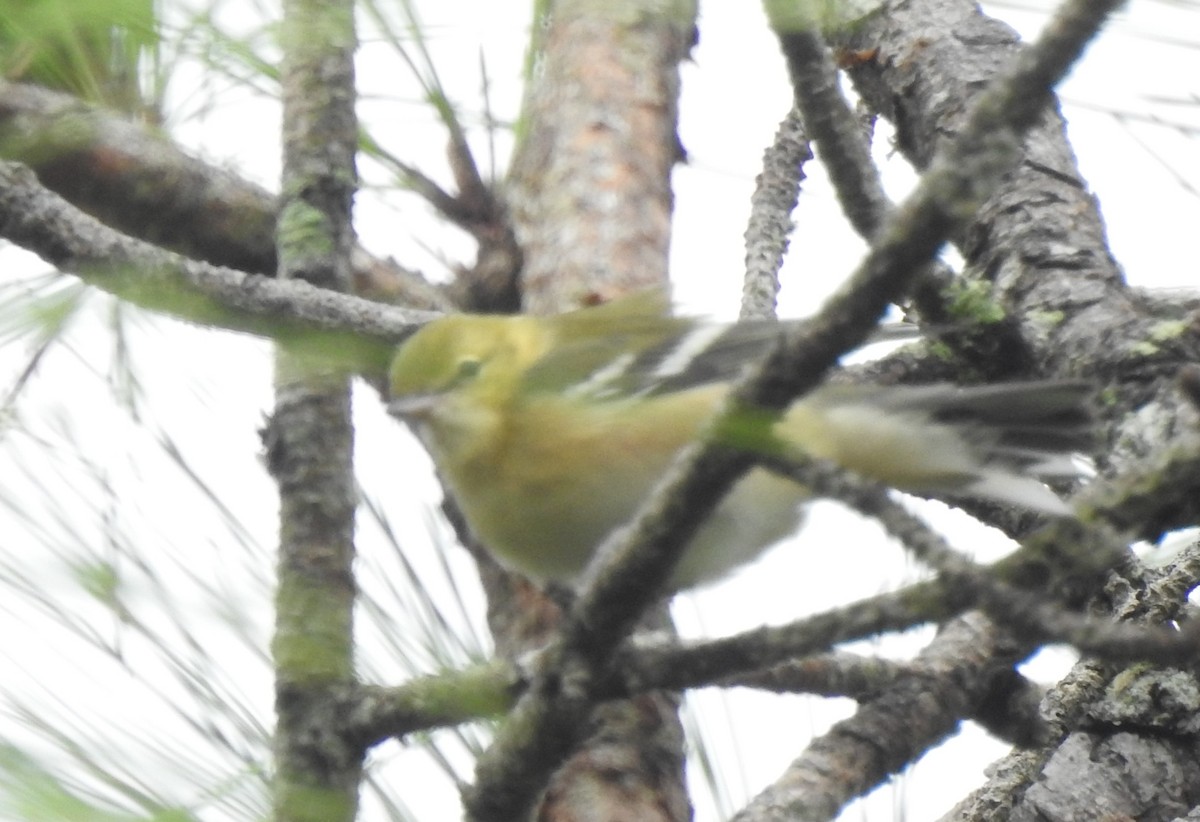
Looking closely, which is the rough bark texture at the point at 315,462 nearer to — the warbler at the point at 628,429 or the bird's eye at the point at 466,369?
the warbler at the point at 628,429

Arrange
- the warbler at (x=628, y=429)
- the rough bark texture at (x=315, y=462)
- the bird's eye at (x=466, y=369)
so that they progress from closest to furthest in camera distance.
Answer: the rough bark texture at (x=315, y=462) → the warbler at (x=628, y=429) → the bird's eye at (x=466, y=369)

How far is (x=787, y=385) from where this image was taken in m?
1.16

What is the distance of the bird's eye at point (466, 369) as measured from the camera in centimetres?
297

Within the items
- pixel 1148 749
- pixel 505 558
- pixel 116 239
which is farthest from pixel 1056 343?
pixel 116 239

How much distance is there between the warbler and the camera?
8.44 ft

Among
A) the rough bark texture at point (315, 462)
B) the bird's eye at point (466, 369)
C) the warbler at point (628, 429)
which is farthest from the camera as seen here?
the bird's eye at point (466, 369)

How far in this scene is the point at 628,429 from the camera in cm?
275

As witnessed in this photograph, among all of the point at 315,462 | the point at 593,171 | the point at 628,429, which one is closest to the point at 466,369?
the point at 628,429

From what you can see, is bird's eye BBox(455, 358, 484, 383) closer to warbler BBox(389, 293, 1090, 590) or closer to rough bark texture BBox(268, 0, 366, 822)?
warbler BBox(389, 293, 1090, 590)

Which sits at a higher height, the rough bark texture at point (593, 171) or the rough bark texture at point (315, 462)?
the rough bark texture at point (593, 171)

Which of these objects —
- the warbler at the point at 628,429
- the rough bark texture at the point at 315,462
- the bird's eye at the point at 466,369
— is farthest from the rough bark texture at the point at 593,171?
the rough bark texture at the point at 315,462

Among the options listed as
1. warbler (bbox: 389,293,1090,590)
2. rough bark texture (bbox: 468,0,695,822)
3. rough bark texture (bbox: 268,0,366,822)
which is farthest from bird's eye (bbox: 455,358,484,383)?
rough bark texture (bbox: 268,0,366,822)

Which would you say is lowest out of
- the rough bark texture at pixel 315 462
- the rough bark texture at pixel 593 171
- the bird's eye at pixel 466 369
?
the rough bark texture at pixel 315 462

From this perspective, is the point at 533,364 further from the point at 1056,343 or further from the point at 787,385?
the point at 787,385
